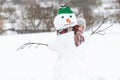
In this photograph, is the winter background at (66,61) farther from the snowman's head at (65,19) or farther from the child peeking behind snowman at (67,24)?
the snowman's head at (65,19)

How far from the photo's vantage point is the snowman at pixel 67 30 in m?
4.83

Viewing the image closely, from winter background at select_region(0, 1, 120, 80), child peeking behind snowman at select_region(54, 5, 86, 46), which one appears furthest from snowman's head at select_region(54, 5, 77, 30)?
winter background at select_region(0, 1, 120, 80)

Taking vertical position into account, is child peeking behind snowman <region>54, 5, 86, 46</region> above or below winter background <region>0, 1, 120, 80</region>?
above

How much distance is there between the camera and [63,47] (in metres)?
4.84

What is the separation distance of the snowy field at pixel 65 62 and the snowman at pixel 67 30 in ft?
0.20

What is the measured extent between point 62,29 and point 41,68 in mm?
1961

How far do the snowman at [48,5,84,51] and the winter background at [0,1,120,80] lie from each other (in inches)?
2.0

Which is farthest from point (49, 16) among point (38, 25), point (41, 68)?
point (41, 68)

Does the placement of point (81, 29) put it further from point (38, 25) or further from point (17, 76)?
point (38, 25)

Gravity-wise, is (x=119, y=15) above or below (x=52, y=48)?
below

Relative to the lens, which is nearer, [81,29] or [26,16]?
[81,29]

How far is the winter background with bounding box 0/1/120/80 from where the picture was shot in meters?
4.88

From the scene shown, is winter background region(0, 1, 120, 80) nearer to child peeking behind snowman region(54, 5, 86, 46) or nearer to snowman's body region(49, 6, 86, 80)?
snowman's body region(49, 6, 86, 80)

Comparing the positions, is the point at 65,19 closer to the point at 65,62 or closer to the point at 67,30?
the point at 67,30
